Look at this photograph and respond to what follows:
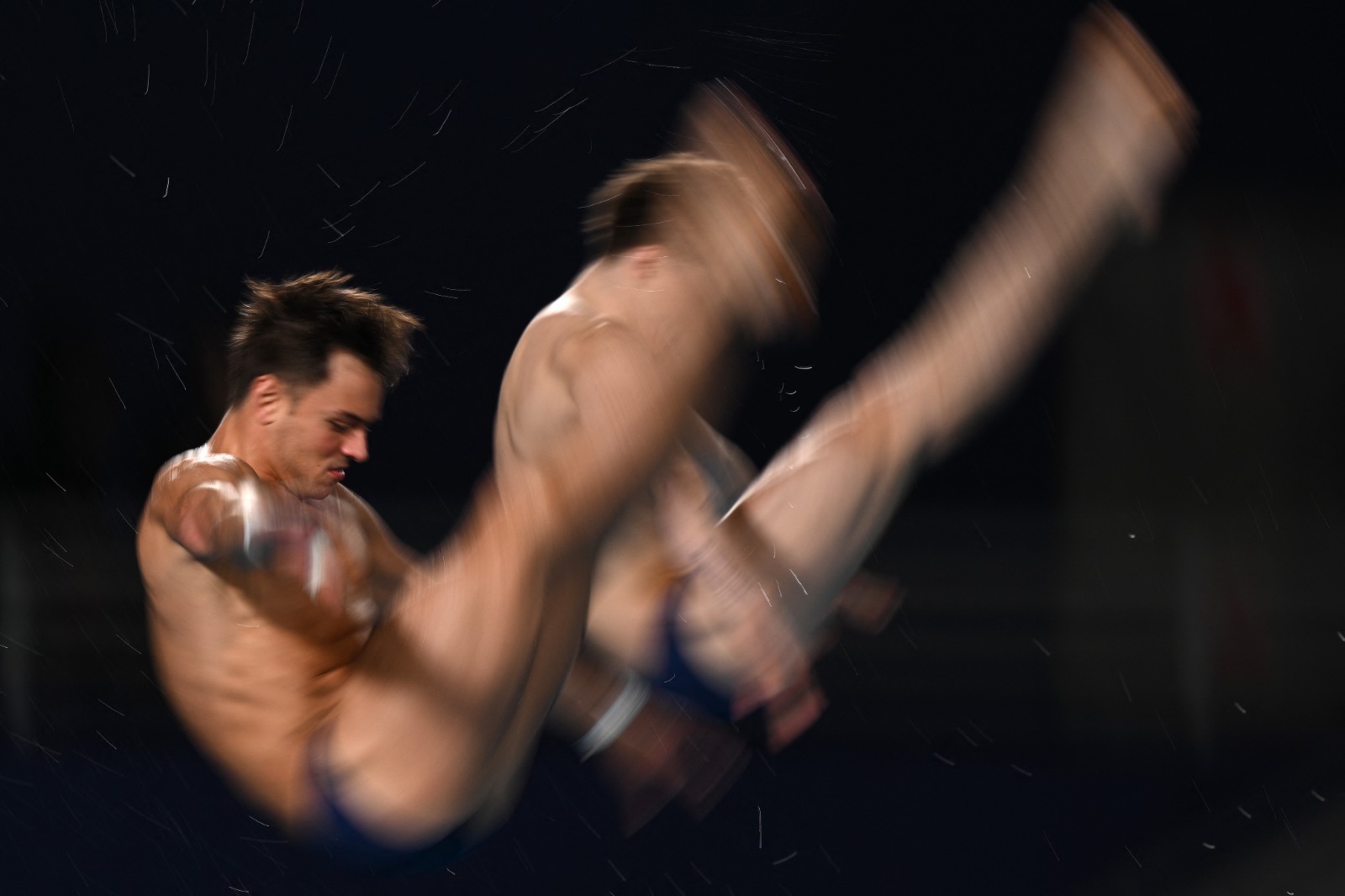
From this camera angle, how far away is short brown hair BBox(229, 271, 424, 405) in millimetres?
1302

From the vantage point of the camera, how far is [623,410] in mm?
1024

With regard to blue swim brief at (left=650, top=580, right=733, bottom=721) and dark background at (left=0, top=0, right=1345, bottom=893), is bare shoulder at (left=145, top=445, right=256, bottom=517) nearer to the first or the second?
blue swim brief at (left=650, top=580, right=733, bottom=721)

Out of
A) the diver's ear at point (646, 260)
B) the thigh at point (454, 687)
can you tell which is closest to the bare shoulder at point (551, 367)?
the diver's ear at point (646, 260)

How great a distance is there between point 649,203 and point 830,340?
2880 millimetres

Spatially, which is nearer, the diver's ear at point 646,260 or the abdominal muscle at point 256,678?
the abdominal muscle at point 256,678

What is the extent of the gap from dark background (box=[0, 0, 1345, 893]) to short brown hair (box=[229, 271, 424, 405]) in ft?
7.39

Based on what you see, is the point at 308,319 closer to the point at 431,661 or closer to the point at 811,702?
the point at 431,661

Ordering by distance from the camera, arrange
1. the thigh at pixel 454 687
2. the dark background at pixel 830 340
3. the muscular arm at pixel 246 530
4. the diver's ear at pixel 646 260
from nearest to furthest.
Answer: the muscular arm at pixel 246 530 < the thigh at pixel 454 687 < the diver's ear at pixel 646 260 < the dark background at pixel 830 340

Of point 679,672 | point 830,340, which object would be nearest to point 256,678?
point 679,672

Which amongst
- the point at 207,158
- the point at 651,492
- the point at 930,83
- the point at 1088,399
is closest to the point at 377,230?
the point at 207,158

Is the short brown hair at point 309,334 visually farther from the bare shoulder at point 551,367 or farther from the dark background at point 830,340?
the dark background at point 830,340

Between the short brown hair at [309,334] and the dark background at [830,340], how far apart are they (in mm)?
2252

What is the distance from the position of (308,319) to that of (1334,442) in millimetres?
3905

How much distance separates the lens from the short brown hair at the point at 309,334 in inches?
51.3
